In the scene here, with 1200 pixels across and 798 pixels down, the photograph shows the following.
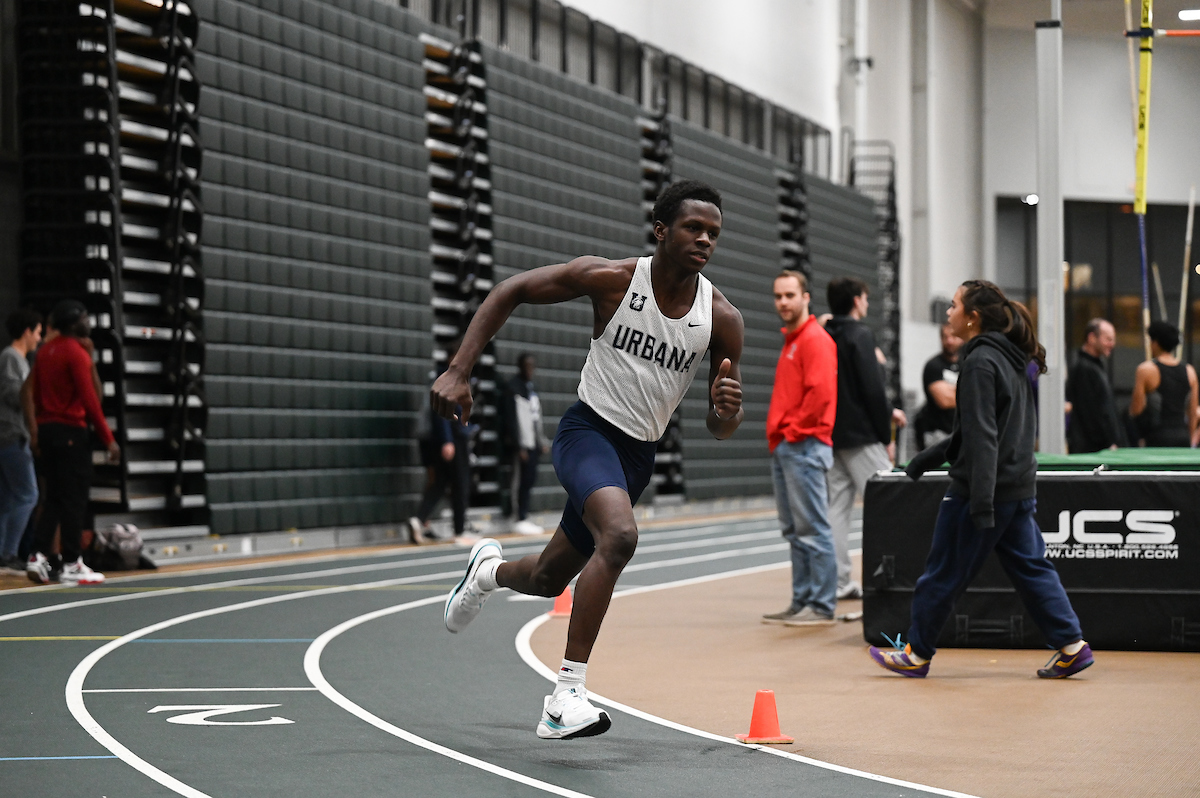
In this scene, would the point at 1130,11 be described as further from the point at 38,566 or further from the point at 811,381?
the point at 38,566

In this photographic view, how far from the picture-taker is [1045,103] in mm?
11250

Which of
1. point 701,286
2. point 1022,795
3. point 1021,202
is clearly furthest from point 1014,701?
point 1021,202

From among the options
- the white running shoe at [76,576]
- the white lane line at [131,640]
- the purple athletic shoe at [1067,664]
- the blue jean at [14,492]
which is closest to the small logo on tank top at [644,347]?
the white lane line at [131,640]

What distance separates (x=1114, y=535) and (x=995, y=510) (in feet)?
4.93

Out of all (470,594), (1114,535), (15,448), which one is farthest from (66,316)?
(1114,535)

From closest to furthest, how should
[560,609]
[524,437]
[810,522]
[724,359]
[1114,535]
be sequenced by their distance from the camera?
[724,359] → [1114,535] → [810,522] → [560,609] → [524,437]

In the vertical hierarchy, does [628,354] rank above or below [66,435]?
above

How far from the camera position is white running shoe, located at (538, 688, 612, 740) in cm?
548

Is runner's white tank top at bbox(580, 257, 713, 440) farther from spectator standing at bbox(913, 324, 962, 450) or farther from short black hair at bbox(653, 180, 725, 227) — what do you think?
spectator standing at bbox(913, 324, 962, 450)

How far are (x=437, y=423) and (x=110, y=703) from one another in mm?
10145

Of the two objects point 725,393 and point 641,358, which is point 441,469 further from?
point 725,393

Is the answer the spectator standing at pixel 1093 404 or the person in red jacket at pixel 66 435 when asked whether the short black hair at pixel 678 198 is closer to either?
the person in red jacket at pixel 66 435

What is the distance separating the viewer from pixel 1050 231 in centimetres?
1116

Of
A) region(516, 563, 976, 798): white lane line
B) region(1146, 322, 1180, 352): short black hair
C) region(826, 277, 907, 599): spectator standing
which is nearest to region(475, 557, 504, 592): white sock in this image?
region(516, 563, 976, 798): white lane line
